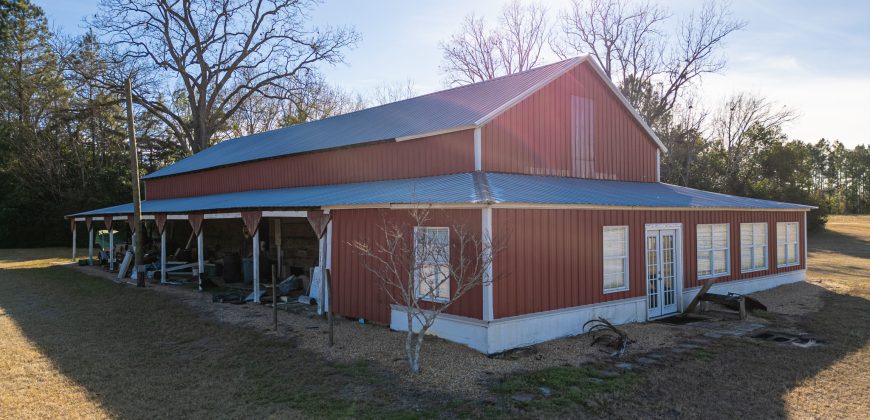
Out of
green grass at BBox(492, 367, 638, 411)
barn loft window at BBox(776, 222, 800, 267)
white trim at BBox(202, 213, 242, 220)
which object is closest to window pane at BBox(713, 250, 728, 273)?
barn loft window at BBox(776, 222, 800, 267)

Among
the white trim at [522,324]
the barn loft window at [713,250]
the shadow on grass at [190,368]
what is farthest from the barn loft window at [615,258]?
the shadow on grass at [190,368]

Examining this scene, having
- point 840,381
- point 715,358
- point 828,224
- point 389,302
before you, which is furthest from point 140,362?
point 828,224

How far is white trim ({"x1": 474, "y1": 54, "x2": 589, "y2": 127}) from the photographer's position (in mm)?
Result: 13014

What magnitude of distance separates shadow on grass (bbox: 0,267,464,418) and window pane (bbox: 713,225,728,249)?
36.6 ft

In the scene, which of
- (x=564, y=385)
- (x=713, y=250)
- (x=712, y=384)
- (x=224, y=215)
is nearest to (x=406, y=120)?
(x=224, y=215)

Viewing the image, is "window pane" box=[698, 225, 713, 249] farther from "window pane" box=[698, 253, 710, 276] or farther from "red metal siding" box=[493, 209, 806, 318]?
"red metal siding" box=[493, 209, 806, 318]

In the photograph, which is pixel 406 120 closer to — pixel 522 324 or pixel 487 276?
pixel 487 276

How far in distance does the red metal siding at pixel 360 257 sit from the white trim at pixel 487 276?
0.47 metres

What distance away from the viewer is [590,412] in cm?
698

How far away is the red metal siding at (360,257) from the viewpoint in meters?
10.3

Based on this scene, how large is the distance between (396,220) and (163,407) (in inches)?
211

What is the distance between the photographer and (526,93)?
45.4 feet

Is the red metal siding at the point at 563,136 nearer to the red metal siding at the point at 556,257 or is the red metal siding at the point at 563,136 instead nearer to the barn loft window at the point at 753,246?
the red metal siding at the point at 556,257

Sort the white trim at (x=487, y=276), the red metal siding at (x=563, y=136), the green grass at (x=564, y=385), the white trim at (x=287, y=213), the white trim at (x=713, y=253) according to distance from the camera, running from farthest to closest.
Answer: the white trim at (x=713, y=253) < the red metal siding at (x=563, y=136) < the white trim at (x=287, y=213) < the white trim at (x=487, y=276) < the green grass at (x=564, y=385)
